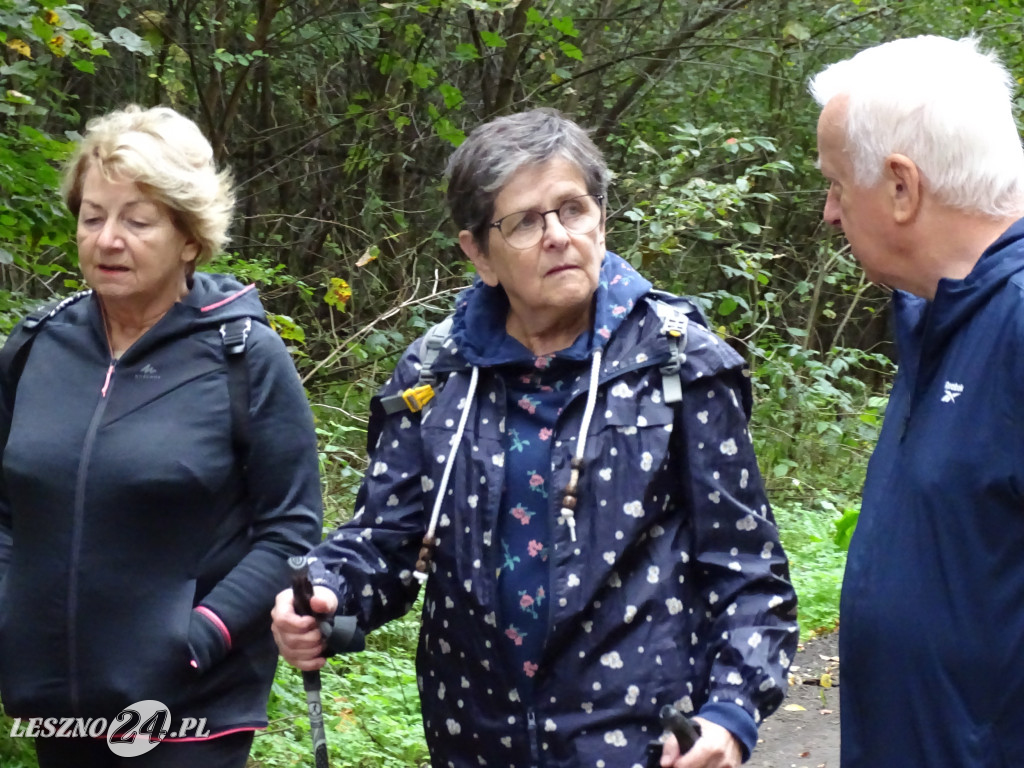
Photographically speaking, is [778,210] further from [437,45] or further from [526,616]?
[526,616]

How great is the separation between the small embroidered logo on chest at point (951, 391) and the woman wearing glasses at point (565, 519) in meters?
0.44

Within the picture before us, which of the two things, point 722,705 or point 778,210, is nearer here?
point 722,705

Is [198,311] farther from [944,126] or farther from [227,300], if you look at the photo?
[944,126]

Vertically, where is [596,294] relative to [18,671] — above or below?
above

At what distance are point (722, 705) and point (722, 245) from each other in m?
8.30

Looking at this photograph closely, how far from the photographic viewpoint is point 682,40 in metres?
9.69

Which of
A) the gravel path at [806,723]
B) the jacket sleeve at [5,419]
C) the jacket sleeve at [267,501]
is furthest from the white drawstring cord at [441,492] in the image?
the gravel path at [806,723]

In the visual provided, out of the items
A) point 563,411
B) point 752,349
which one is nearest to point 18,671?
point 563,411

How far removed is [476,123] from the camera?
9.66m

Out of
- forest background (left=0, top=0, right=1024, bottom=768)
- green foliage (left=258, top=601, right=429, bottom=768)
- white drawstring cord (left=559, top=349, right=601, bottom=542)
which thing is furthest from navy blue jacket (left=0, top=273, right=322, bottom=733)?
forest background (left=0, top=0, right=1024, bottom=768)

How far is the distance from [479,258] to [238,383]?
644mm

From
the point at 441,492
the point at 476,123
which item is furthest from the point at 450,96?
the point at 441,492

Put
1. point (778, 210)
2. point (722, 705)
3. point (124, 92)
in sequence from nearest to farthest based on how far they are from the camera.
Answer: point (722, 705) < point (124, 92) < point (778, 210)

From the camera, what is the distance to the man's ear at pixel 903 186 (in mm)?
1990
